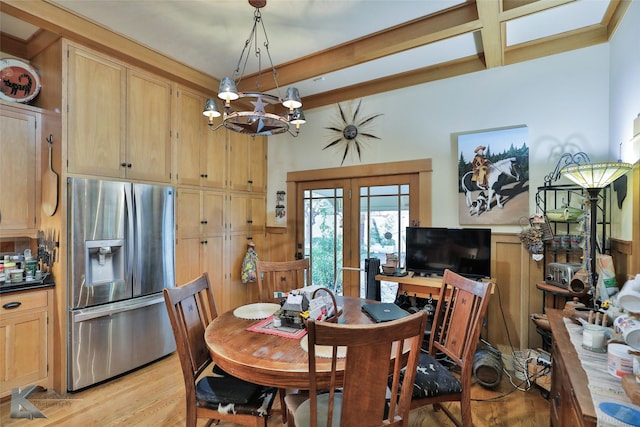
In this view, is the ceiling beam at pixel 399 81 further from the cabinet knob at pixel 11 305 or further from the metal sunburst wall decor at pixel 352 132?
the cabinet knob at pixel 11 305

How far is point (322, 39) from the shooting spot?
2.60m

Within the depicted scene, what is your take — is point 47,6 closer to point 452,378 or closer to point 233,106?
point 233,106

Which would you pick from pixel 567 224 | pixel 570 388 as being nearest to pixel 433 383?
pixel 570 388

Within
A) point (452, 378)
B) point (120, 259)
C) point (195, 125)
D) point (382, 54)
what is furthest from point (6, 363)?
point (382, 54)

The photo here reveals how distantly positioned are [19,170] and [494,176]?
13.4ft

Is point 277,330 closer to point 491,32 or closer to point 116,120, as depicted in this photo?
point 116,120

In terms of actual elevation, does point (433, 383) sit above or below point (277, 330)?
below

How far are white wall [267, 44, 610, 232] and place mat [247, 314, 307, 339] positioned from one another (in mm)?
2082

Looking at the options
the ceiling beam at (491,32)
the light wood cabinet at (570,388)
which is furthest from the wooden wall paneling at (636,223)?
the ceiling beam at (491,32)

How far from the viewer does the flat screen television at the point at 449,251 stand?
270 centimetres

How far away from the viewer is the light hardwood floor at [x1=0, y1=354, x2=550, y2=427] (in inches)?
79.3

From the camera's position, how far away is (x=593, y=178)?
6.18 ft

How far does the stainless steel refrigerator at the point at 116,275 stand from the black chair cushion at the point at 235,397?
1442 mm

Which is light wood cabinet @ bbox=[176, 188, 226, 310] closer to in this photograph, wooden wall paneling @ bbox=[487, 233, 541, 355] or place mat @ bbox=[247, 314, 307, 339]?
place mat @ bbox=[247, 314, 307, 339]
